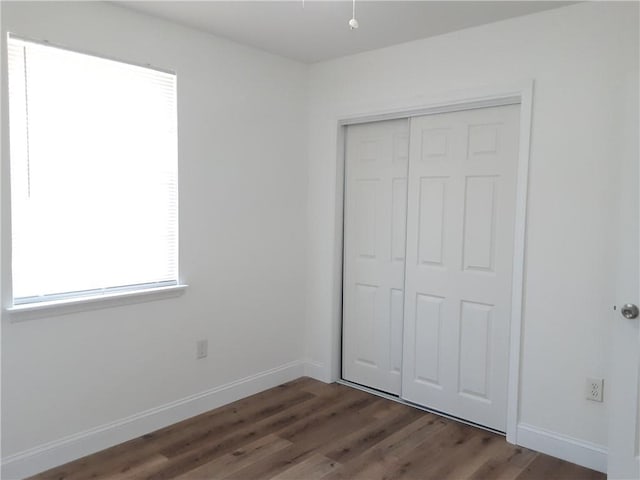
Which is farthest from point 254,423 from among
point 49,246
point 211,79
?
point 211,79

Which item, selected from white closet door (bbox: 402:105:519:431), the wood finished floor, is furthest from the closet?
the wood finished floor

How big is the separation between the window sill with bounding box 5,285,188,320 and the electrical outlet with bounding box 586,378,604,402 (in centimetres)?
236

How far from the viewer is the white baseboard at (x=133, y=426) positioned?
7.88 feet

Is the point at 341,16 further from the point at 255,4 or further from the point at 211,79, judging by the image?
the point at 211,79

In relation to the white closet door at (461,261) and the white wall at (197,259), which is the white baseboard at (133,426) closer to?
the white wall at (197,259)

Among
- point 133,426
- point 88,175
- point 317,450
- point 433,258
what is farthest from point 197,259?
point 433,258

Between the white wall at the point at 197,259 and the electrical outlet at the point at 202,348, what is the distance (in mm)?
37

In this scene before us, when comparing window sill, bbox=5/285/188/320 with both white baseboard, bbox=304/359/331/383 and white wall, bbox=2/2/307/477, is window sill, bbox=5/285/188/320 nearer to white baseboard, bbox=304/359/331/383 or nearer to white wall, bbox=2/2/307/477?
white wall, bbox=2/2/307/477

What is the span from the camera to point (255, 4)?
262 cm

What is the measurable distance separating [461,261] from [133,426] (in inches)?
87.5

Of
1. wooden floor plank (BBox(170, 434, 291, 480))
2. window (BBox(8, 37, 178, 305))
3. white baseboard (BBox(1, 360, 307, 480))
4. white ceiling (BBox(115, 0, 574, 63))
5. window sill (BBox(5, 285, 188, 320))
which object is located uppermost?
white ceiling (BBox(115, 0, 574, 63))

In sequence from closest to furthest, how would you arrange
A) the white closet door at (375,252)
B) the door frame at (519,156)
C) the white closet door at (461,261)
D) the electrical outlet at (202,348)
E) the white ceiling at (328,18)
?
the white ceiling at (328,18) < the door frame at (519,156) < the white closet door at (461,261) < the electrical outlet at (202,348) < the white closet door at (375,252)

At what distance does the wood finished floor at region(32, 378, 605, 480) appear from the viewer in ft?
8.22

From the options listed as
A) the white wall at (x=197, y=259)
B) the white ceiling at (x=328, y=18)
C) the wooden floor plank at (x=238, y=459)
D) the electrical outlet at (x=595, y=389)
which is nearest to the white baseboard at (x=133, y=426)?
the white wall at (x=197, y=259)
